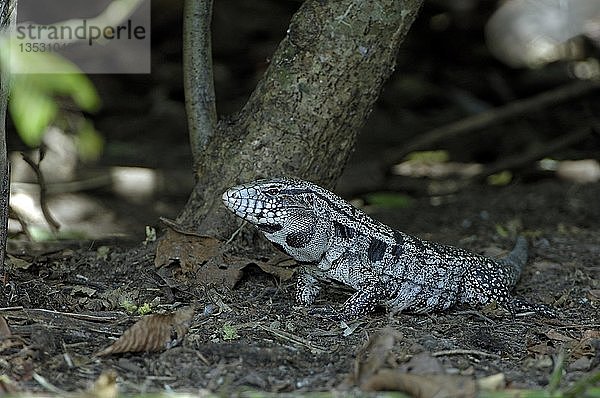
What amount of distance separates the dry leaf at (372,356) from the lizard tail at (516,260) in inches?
90.8

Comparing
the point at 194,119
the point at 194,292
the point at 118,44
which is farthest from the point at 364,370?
the point at 118,44

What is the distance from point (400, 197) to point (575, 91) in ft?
9.25

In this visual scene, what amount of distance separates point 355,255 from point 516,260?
69.6 inches

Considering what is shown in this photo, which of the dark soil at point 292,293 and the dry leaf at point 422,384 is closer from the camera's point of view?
the dry leaf at point 422,384

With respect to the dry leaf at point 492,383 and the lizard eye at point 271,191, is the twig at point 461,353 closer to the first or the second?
the dry leaf at point 492,383

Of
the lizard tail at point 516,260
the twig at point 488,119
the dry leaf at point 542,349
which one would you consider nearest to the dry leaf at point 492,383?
the dry leaf at point 542,349

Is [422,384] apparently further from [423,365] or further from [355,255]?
[355,255]

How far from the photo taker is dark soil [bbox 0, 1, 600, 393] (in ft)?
15.4

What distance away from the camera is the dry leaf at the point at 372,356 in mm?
4348

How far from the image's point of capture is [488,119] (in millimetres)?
11484

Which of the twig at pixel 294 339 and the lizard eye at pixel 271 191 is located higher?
the lizard eye at pixel 271 191

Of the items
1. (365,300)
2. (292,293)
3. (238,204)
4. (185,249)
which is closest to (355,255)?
(365,300)

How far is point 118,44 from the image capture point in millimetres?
13164

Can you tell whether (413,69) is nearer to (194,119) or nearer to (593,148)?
(593,148)
